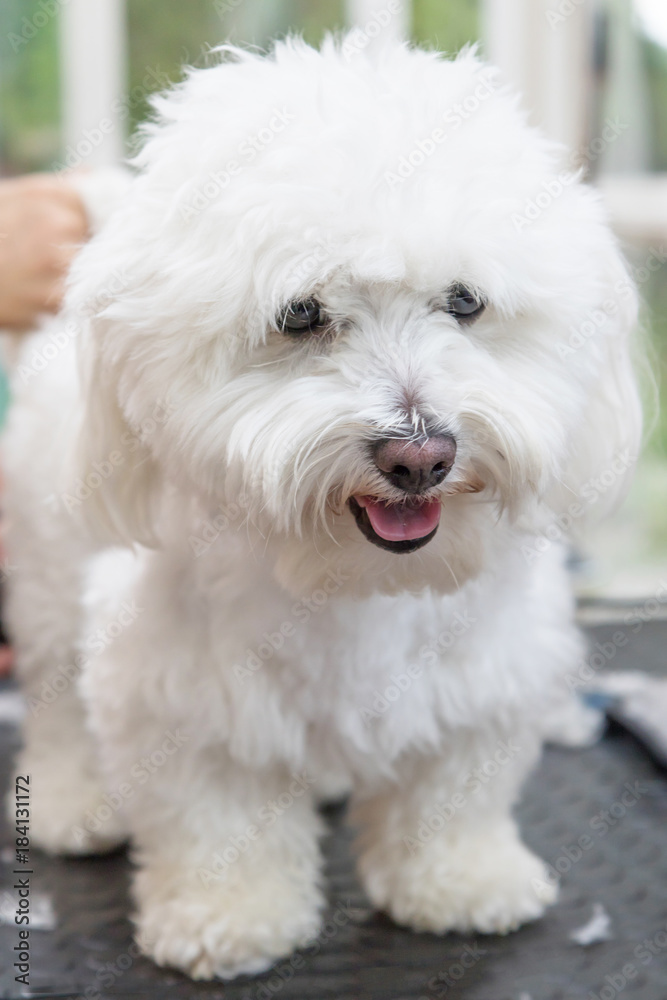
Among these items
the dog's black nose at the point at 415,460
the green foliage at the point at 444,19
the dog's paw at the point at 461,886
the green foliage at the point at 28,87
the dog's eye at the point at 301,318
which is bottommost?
the dog's paw at the point at 461,886

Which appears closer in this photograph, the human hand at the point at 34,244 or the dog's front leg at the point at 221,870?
the dog's front leg at the point at 221,870

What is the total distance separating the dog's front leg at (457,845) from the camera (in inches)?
42.6

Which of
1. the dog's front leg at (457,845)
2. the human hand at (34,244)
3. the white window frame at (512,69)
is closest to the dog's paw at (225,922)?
A: the dog's front leg at (457,845)

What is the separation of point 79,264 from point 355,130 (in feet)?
0.96

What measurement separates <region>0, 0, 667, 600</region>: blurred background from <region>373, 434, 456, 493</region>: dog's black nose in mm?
1015

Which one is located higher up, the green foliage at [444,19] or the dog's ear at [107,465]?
the green foliage at [444,19]

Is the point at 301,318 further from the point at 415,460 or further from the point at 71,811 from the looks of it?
the point at 71,811

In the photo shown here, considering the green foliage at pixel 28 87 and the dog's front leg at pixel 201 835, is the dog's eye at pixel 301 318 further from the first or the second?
the green foliage at pixel 28 87

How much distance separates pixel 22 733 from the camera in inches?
60.8

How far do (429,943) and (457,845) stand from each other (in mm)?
109

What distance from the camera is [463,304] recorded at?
830 mm

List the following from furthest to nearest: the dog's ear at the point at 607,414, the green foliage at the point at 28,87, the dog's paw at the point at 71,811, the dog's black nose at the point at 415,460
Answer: the green foliage at the point at 28,87, the dog's paw at the point at 71,811, the dog's ear at the point at 607,414, the dog's black nose at the point at 415,460

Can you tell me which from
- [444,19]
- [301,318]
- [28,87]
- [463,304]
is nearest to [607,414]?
[463,304]

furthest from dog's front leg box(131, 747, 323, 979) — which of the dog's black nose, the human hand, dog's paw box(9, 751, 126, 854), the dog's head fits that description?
the human hand
